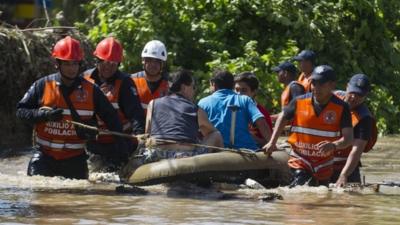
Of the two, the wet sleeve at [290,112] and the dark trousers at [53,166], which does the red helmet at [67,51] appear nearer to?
the dark trousers at [53,166]

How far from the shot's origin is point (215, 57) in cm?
1808

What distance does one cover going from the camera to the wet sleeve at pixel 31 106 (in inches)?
405

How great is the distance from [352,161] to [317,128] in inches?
18.0

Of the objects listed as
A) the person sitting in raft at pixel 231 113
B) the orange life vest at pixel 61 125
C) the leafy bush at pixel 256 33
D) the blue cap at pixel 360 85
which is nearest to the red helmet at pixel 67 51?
the orange life vest at pixel 61 125

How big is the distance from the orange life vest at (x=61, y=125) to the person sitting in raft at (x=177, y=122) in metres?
0.63

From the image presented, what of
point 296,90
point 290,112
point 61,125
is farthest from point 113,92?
point 296,90

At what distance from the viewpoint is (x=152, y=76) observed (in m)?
12.3

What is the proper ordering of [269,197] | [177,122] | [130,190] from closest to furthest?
[269,197], [130,190], [177,122]

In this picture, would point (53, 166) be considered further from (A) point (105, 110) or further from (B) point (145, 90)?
(B) point (145, 90)

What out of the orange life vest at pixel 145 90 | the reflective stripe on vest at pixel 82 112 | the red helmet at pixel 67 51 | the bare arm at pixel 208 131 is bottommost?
the bare arm at pixel 208 131

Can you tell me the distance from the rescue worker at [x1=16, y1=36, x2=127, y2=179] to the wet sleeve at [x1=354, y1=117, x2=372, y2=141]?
7.65 feet

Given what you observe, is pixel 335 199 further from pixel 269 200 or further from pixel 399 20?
pixel 399 20

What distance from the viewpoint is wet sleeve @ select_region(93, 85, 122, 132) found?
1064cm

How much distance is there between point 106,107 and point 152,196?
1.01 metres
